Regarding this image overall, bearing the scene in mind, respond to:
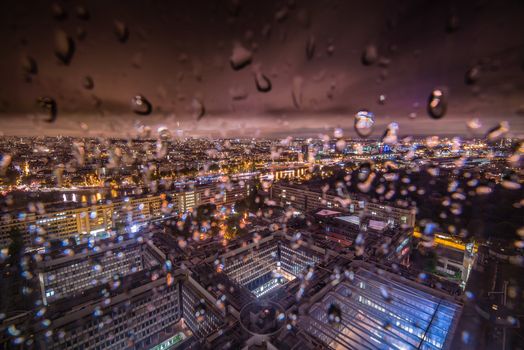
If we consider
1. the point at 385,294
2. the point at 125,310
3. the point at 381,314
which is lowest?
the point at 125,310

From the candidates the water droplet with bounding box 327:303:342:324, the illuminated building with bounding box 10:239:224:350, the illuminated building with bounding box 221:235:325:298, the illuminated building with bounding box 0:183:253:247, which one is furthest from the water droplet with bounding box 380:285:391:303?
the illuminated building with bounding box 0:183:253:247

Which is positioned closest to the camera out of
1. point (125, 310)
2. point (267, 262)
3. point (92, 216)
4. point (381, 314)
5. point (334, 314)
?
point (334, 314)

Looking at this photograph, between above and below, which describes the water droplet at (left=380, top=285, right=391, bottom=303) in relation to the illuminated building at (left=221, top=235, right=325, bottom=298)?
above

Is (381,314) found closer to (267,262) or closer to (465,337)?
(465,337)

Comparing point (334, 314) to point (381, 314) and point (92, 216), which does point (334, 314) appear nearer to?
point (381, 314)

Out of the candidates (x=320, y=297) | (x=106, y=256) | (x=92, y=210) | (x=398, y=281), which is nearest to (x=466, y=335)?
(x=398, y=281)

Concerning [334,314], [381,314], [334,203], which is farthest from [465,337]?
[334,203]

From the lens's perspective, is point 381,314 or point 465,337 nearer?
point 465,337

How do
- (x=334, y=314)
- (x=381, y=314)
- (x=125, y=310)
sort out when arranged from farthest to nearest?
(x=125, y=310)
(x=381, y=314)
(x=334, y=314)

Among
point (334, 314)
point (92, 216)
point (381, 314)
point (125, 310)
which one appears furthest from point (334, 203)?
point (92, 216)

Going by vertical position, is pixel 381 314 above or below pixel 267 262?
above

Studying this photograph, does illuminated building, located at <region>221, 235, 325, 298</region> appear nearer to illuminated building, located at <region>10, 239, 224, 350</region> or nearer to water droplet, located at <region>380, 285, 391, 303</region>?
illuminated building, located at <region>10, 239, 224, 350</region>
